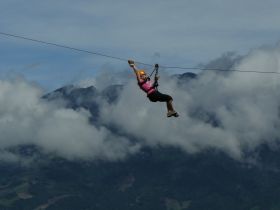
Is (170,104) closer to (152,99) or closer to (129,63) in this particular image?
(152,99)

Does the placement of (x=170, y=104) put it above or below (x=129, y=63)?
below

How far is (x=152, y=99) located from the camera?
50.6 m

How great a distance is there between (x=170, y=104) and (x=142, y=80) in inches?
126

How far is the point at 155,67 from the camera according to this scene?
48.2 m

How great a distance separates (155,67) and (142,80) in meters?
2.57

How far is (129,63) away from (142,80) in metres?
1.78

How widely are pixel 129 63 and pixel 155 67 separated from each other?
2.83 m

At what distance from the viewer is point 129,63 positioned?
164 feet

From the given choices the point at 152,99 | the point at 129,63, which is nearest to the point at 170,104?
the point at 152,99

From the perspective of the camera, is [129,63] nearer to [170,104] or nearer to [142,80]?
[142,80]

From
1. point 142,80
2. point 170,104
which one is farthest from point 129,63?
point 170,104

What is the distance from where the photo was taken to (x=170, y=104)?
51.2m

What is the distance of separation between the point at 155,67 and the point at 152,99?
347cm

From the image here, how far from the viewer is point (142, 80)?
5041cm
